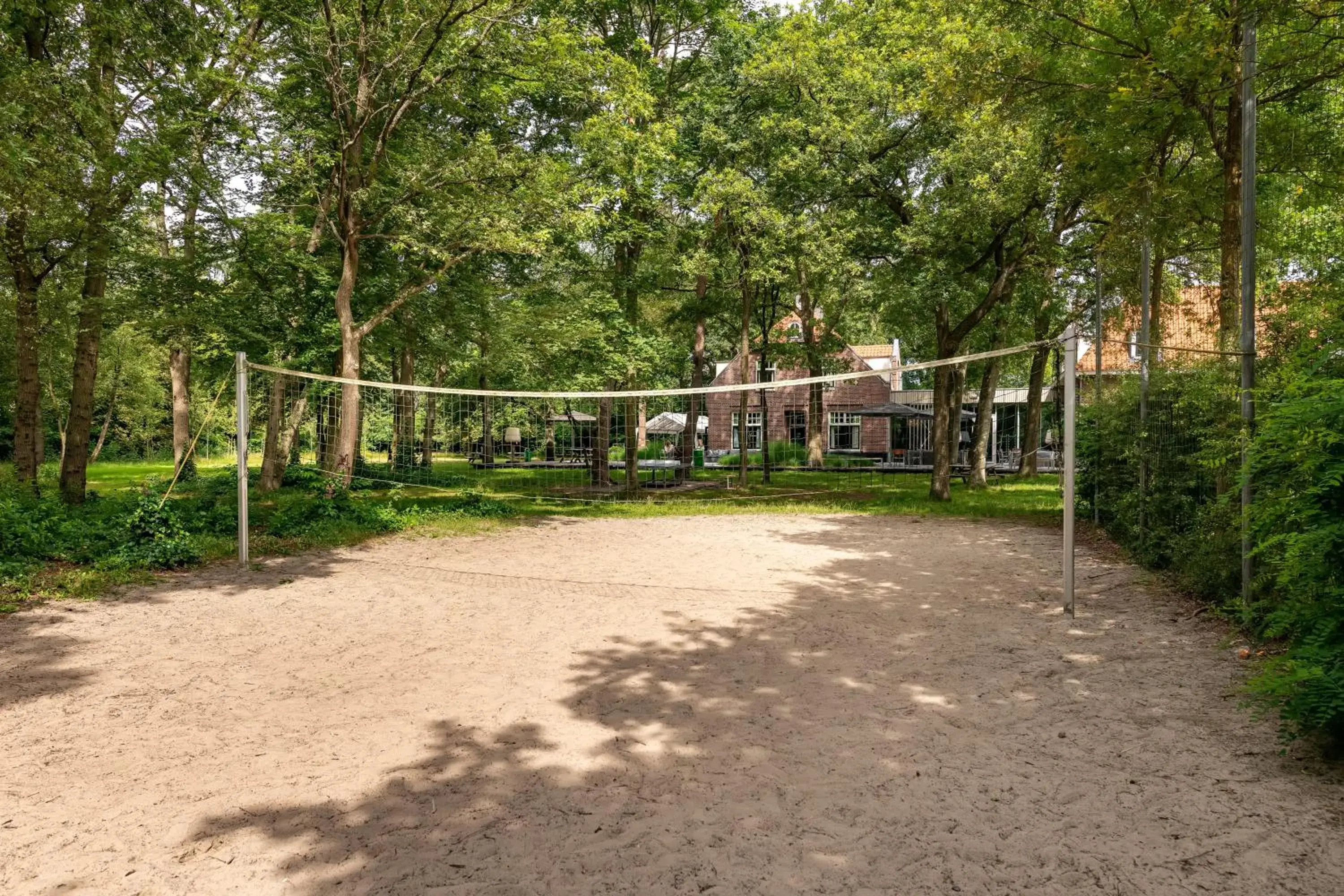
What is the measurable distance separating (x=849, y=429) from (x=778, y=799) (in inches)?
1334

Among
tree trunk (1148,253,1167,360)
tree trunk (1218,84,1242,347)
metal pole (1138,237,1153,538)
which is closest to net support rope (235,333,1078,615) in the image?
metal pole (1138,237,1153,538)

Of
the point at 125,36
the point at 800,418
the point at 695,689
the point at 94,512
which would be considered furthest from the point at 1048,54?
the point at 800,418

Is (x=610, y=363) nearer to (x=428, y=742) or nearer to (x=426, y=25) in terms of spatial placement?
(x=426, y=25)

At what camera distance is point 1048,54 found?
28.4ft

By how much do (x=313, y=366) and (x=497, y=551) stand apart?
5.48 m

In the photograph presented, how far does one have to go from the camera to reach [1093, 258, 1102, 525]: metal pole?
1073cm

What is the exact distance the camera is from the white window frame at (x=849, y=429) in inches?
1401

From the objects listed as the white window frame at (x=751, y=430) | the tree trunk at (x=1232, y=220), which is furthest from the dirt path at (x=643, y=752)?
the white window frame at (x=751, y=430)

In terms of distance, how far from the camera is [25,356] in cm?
1099

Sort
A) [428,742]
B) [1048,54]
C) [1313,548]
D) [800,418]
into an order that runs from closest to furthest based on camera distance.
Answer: [1313,548]
[428,742]
[1048,54]
[800,418]

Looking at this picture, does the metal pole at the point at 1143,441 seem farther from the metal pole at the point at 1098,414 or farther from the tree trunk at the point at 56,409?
the tree trunk at the point at 56,409

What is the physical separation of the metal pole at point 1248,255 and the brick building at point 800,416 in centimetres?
2608

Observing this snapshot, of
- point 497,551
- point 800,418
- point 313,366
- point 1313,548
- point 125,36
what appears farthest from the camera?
point 800,418

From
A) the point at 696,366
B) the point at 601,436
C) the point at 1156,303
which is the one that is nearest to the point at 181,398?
the point at 601,436
